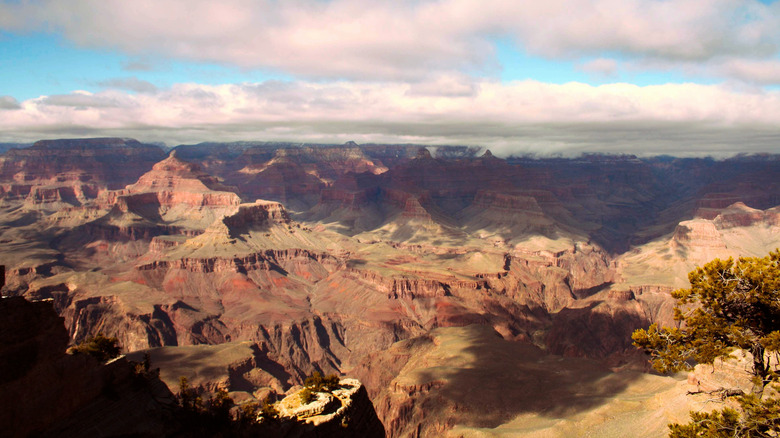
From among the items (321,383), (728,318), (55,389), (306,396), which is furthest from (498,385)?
(55,389)

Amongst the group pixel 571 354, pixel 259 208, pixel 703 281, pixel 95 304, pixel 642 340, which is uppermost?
pixel 703 281

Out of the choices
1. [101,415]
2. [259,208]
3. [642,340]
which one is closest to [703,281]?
[642,340]

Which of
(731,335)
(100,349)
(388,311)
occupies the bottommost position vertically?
(388,311)

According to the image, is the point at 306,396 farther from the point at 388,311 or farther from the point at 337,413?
the point at 388,311

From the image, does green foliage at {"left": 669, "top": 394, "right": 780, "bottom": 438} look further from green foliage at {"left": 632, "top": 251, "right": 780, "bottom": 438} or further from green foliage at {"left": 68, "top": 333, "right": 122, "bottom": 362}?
green foliage at {"left": 68, "top": 333, "right": 122, "bottom": 362}

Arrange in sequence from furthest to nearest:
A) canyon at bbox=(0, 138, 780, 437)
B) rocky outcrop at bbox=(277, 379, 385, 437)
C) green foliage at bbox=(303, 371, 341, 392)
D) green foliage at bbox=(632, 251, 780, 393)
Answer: canyon at bbox=(0, 138, 780, 437) < green foliage at bbox=(303, 371, 341, 392) < rocky outcrop at bbox=(277, 379, 385, 437) < green foliage at bbox=(632, 251, 780, 393)

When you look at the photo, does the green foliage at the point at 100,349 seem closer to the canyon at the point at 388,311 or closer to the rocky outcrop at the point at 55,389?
the rocky outcrop at the point at 55,389

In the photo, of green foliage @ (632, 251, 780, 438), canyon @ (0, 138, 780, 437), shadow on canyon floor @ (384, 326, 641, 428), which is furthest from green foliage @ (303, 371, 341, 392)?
shadow on canyon floor @ (384, 326, 641, 428)

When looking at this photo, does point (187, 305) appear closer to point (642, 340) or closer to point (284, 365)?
point (284, 365)
